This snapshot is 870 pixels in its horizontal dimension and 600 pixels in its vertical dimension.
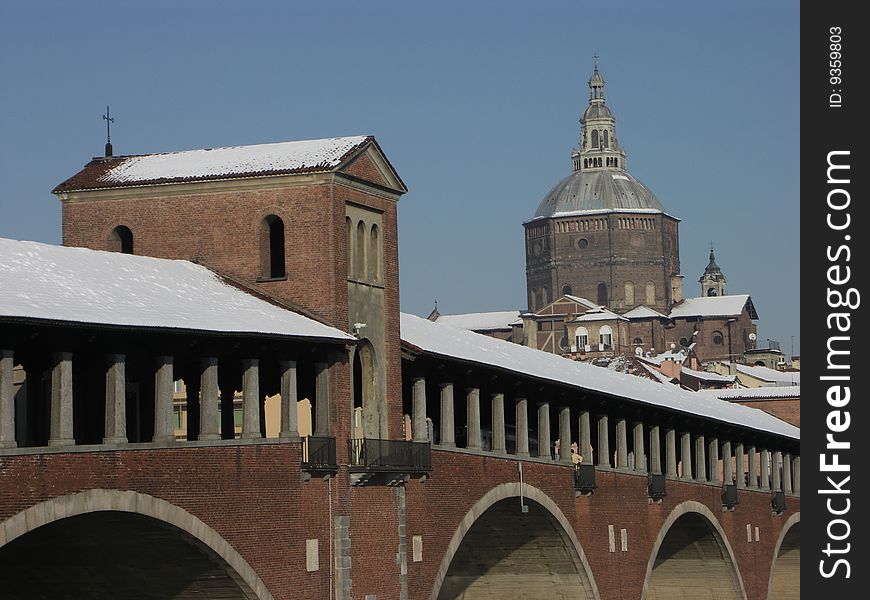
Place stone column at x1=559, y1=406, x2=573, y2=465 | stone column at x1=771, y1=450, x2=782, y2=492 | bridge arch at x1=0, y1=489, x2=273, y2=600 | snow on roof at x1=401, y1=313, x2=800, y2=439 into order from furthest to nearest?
stone column at x1=771, y1=450, x2=782, y2=492
stone column at x1=559, y1=406, x2=573, y2=465
snow on roof at x1=401, y1=313, x2=800, y2=439
bridge arch at x1=0, y1=489, x2=273, y2=600

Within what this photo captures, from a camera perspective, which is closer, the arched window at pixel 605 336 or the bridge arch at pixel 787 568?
the bridge arch at pixel 787 568

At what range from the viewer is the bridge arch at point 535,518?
160ft

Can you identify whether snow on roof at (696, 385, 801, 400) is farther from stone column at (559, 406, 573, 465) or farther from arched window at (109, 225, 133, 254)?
arched window at (109, 225, 133, 254)

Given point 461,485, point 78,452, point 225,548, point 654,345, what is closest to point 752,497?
point 461,485

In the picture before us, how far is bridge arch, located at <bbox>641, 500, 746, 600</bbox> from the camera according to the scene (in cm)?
7062

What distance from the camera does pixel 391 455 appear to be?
44.0 metres

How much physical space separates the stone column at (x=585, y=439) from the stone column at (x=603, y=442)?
1.27 m

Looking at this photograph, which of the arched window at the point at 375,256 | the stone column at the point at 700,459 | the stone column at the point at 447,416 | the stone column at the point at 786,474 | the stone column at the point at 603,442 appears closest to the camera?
the arched window at the point at 375,256

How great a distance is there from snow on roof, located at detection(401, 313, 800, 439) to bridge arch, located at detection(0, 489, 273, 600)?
9.79m

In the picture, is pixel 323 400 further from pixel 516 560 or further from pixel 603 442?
pixel 603 442

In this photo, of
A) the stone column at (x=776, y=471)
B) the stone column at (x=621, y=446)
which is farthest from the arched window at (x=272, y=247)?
the stone column at (x=776, y=471)

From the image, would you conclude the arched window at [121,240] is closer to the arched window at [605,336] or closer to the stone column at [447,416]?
the stone column at [447,416]

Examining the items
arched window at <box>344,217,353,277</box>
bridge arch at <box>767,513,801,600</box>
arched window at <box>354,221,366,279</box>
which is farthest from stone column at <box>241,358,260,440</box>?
bridge arch at <box>767,513,801,600</box>
